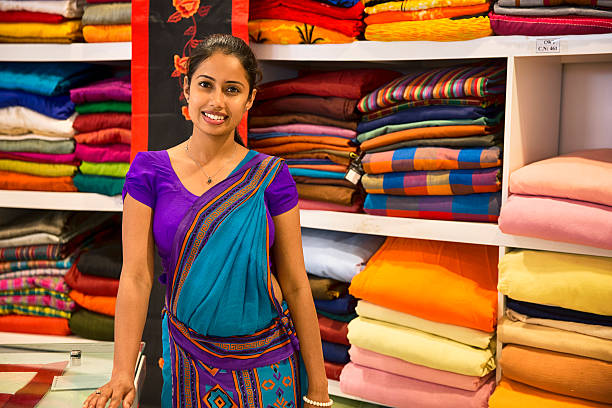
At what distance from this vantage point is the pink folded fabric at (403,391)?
75.9 inches

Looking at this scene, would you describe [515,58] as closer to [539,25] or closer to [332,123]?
[539,25]

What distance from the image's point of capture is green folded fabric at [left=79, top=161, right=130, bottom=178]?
95.1 inches

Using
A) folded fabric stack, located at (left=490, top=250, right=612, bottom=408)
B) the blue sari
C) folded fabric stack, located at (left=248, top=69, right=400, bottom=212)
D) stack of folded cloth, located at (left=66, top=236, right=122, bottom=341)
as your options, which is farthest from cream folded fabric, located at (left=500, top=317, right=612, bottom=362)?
stack of folded cloth, located at (left=66, top=236, right=122, bottom=341)

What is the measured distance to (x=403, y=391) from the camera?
2.02 metres

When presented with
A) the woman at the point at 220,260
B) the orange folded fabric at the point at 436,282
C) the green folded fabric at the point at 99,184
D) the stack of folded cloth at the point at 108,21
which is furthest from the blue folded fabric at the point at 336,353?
the stack of folded cloth at the point at 108,21

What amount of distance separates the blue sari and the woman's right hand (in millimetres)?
146

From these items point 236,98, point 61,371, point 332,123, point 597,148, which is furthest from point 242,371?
point 597,148

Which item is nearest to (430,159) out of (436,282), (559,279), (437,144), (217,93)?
(437,144)

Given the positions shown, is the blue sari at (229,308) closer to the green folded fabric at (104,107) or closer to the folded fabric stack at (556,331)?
the folded fabric stack at (556,331)

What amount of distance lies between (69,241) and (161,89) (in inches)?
30.3

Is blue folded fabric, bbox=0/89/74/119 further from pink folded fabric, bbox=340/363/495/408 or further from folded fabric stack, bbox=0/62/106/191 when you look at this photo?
pink folded fabric, bbox=340/363/495/408

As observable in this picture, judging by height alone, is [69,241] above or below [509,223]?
below

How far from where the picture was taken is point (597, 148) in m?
2.11

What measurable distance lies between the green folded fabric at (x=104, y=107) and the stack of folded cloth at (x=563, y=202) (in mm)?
1360
